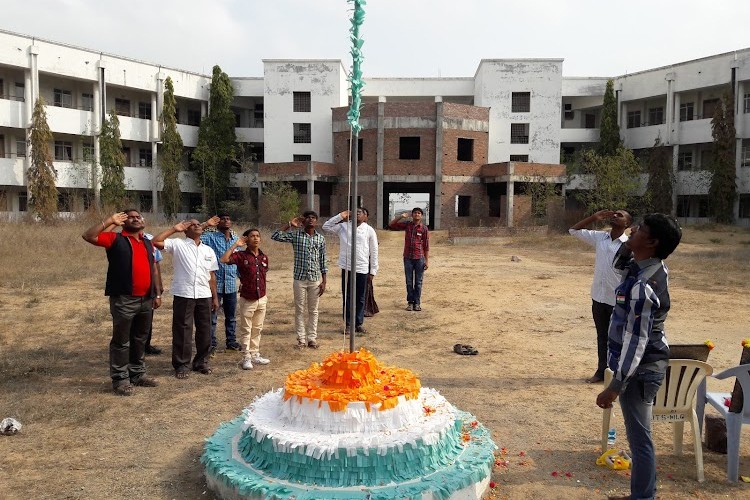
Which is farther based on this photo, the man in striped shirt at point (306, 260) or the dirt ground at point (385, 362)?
the man in striped shirt at point (306, 260)

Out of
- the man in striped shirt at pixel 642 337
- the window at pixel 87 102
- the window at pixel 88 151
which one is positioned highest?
the window at pixel 87 102

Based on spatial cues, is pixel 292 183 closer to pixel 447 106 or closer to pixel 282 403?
pixel 447 106

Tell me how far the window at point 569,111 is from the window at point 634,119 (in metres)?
3.80

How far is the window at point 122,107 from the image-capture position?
34906 millimetres

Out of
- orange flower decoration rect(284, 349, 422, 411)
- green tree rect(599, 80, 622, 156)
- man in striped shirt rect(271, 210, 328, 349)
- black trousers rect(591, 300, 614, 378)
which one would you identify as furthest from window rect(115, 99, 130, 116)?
orange flower decoration rect(284, 349, 422, 411)

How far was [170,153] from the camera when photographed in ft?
114

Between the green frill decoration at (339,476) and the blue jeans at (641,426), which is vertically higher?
the blue jeans at (641,426)

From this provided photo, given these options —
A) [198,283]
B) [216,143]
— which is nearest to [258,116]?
[216,143]

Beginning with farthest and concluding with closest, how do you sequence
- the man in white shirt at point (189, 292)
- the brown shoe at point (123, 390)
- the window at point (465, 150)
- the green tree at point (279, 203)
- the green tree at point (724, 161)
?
the window at point (465, 150) < the green tree at point (724, 161) < the green tree at point (279, 203) < the man in white shirt at point (189, 292) < the brown shoe at point (123, 390)

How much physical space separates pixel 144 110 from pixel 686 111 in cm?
3531

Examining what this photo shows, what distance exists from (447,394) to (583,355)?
8.39 feet

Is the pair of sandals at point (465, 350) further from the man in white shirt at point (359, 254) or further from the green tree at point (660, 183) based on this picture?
the green tree at point (660, 183)

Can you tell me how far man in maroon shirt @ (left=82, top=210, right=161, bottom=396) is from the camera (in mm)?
5613

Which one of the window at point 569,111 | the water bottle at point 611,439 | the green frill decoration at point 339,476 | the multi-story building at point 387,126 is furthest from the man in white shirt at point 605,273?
the window at point 569,111
